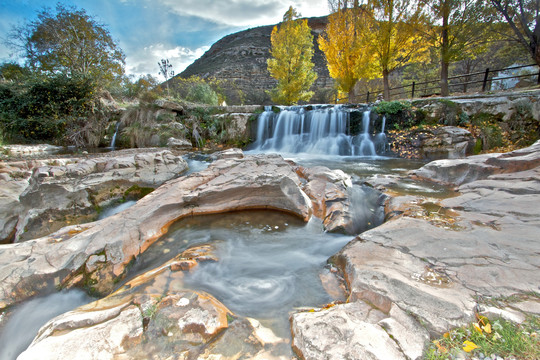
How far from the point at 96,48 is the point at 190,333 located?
25.1m

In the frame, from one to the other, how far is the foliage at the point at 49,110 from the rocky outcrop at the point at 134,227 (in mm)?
10888

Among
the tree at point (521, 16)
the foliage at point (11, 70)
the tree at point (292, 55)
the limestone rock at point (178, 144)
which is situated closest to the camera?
the tree at point (521, 16)

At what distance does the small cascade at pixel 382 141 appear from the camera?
32.5 feet

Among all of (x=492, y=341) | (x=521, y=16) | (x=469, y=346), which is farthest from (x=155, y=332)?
(x=521, y=16)

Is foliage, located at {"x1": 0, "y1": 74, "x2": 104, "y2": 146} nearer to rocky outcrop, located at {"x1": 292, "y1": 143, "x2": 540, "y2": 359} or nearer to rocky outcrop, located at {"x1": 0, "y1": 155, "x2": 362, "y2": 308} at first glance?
rocky outcrop, located at {"x1": 0, "y1": 155, "x2": 362, "y2": 308}

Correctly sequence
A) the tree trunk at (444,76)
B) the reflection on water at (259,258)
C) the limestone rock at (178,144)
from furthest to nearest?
the tree trunk at (444,76) < the limestone rock at (178,144) < the reflection on water at (259,258)

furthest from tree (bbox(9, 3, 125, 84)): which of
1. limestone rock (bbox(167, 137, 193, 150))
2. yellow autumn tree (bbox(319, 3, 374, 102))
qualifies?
yellow autumn tree (bbox(319, 3, 374, 102))

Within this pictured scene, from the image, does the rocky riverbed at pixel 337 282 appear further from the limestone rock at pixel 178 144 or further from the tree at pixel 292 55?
the tree at pixel 292 55

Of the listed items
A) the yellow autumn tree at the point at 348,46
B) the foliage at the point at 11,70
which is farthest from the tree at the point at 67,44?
the yellow autumn tree at the point at 348,46

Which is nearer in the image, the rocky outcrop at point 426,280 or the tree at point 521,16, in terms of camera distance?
the rocky outcrop at point 426,280

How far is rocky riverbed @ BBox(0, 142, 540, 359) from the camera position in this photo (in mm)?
1418

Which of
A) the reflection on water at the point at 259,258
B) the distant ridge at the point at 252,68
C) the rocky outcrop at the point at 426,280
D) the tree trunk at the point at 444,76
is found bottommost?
the reflection on water at the point at 259,258

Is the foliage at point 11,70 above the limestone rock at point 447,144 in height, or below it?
above

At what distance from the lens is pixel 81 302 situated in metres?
2.20
